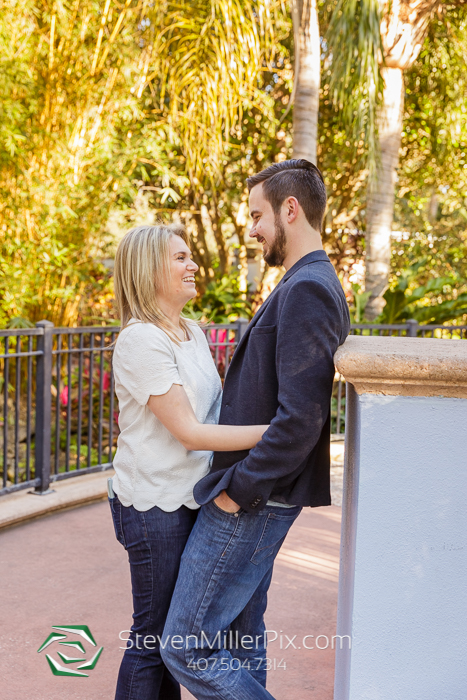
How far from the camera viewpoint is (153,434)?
2135 mm

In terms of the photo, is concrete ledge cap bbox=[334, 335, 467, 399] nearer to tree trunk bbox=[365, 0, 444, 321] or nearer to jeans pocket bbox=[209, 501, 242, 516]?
jeans pocket bbox=[209, 501, 242, 516]

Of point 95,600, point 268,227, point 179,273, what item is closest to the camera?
point 268,227

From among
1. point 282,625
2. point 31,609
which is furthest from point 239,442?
point 31,609

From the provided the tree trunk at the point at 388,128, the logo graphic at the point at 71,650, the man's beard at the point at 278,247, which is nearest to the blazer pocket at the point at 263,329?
the man's beard at the point at 278,247

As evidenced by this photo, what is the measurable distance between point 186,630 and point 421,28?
917 centimetres

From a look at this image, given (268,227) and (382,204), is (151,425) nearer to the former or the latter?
(268,227)

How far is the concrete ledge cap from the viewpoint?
1.56m

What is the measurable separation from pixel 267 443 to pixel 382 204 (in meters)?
8.37

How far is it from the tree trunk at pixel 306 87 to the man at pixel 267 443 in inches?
234

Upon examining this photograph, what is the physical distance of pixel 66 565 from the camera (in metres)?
4.23

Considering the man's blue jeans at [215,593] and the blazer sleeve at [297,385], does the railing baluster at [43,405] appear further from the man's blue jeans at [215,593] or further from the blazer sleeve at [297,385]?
the blazer sleeve at [297,385]

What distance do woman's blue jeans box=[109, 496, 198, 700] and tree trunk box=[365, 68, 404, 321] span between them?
308 inches

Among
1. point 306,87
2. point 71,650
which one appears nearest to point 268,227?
point 71,650

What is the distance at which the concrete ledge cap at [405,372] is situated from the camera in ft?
5.11
